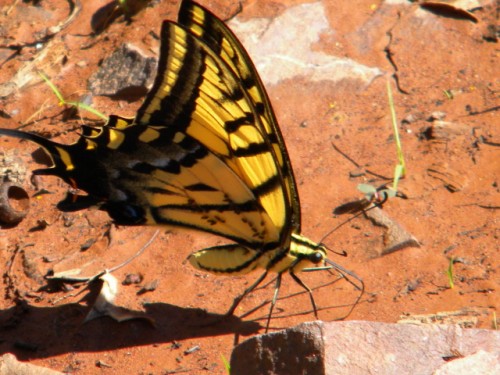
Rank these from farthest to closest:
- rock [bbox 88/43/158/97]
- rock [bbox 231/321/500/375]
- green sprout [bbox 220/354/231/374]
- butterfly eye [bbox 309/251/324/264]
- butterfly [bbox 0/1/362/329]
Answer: rock [bbox 88/43/158/97] < butterfly eye [bbox 309/251/324/264] < butterfly [bbox 0/1/362/329] < green sprout [bbox 220/354/231/374] < rock [bbox 231/321/500/375]

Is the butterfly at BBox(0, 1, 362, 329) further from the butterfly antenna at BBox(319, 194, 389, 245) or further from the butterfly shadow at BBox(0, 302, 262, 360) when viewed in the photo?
the butterfly antenna at BBox(319, 194, 389, 245)

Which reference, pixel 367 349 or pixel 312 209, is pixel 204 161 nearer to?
pixel 312 209

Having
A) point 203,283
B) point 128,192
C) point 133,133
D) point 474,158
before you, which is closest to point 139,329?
point 203,283

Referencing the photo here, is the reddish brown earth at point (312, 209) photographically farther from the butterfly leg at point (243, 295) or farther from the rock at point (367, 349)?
the rock at point (367, 349)

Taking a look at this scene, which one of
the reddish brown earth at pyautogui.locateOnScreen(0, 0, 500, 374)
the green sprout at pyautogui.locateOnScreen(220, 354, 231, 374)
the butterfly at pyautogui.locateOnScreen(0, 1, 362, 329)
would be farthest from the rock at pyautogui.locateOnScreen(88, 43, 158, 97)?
the green sprout at pyautogui.locateOnScreen(220, 354, 231, 374)

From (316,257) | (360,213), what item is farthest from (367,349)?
(360,213)

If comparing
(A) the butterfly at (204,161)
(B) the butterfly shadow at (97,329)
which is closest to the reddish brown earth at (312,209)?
(B) the butterfly shadow at (97,329)

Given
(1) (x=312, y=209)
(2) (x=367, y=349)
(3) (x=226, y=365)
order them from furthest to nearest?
(1) (x=312, y=209) → (3) (x=226, y=365) → (2) (x=367, y=349)
